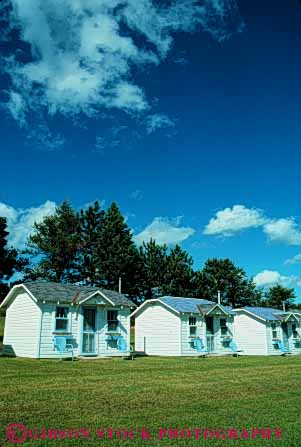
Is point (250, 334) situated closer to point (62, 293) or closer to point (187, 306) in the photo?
point (187, 306)

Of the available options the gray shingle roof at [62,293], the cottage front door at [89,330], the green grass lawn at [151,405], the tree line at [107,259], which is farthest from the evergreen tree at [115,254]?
the green grass lawn at [151,405]

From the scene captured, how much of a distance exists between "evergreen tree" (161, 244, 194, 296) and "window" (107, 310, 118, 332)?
25035 millimetres

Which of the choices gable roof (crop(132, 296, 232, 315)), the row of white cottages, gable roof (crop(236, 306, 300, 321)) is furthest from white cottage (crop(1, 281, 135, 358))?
gable roof (crop(236, 306, 300, 321))

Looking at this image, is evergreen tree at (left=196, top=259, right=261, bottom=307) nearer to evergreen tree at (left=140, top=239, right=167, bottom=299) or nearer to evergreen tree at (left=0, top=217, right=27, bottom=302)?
evergreen tree at (left=140, top=239, right=167, bottom=299)

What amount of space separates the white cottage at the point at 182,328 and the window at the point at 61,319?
7516 mm

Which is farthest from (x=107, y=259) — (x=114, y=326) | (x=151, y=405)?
(x=151, y=405)

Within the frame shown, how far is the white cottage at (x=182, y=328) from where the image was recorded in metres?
25.3

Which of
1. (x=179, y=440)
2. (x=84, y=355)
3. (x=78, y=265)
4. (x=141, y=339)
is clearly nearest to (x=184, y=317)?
(x=141, y=339)

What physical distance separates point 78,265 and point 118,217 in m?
7.29

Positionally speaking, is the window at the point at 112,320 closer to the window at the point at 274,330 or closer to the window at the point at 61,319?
the window at the point at 61,319

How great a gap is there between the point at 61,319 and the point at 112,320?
3.20 metres

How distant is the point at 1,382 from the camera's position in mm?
10539

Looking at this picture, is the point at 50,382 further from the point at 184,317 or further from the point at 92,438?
the point at 184,317

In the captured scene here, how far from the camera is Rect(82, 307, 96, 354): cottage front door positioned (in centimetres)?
2077
